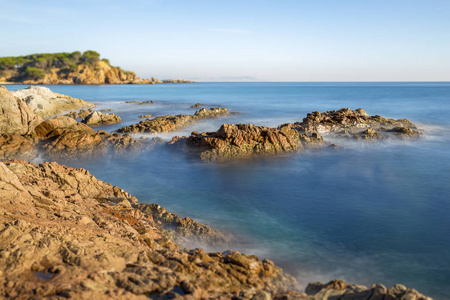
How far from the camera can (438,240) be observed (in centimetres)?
884

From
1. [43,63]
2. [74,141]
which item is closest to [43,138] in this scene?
[74,141]

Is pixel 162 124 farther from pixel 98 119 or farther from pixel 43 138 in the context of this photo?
pixel 43 138

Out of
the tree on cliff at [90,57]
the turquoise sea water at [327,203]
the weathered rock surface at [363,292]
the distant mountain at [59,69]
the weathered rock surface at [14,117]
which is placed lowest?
the turquoise sea water at [327,203]

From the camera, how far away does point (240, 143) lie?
54.6 ft

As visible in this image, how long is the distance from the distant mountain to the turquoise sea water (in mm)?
121877

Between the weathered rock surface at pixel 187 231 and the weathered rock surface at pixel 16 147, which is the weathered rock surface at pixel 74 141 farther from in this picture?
the weathered rock surface at pixel 187 231

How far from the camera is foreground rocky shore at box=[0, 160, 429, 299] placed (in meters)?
4.53

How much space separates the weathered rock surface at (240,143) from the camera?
16422 mm

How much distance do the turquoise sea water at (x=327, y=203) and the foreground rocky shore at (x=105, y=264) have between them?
1787mm

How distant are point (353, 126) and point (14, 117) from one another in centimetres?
2184

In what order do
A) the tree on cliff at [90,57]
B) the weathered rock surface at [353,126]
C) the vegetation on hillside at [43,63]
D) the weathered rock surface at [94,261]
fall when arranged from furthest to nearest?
the tree on cliff at [90,57]
the vegetation on hillside at [43,63]
the weathered rock surface at [353,126]
the weathered rock surface at [94,261]

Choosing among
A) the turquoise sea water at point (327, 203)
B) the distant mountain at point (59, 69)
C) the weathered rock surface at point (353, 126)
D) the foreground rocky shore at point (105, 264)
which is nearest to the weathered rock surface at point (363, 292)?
the foreground rocky shore at point (105, 264)

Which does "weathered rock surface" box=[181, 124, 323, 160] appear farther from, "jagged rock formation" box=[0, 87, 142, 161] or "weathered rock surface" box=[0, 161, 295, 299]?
"weathered rock surface" box=[0, 161, 295, 299]

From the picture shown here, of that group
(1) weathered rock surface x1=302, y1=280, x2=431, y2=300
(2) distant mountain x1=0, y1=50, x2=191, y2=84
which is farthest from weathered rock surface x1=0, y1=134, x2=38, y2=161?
(2) distant mountain x1=0, y1=50, x2=191, y2=84
